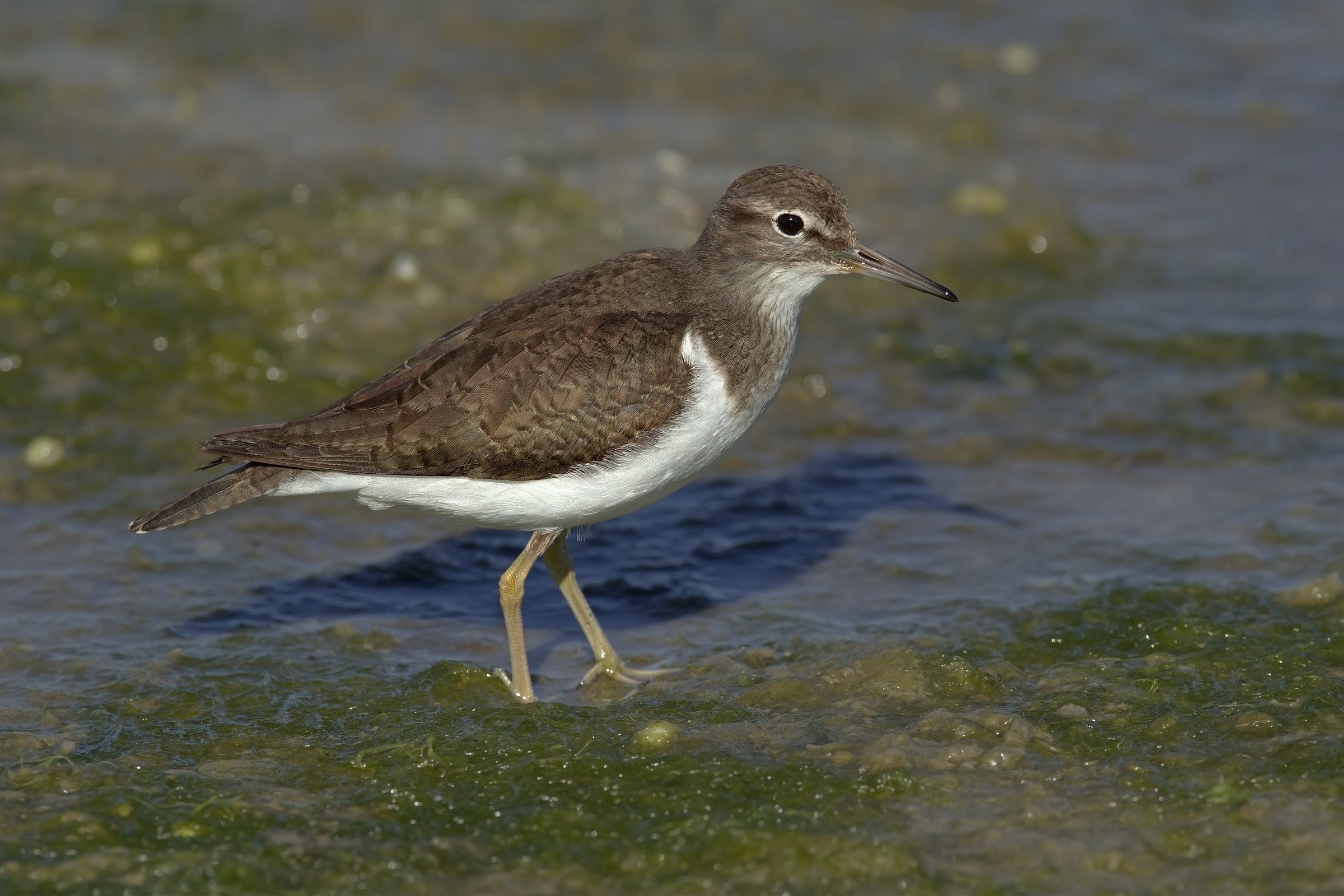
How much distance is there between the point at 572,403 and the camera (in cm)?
710

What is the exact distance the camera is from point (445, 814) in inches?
240

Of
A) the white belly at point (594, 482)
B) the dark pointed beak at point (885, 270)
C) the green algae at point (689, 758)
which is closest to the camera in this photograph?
the green algae at point (689, 758)

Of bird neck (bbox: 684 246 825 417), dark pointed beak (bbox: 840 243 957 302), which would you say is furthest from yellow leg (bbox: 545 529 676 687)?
dark pointed beak (bbox: 840 243 957 302)

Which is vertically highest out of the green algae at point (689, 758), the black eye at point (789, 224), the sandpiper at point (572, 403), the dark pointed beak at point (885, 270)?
the black eye at point (789, 224)

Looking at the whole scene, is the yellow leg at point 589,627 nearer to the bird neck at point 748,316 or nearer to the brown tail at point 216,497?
the bird neck at point 748,316

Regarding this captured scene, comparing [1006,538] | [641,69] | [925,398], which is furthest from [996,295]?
[641,69]

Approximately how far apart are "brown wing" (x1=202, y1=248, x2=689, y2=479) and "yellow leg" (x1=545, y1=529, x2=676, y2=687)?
3.25 feet

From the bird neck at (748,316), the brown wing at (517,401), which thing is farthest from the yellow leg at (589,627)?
the bird neck at (748,316)

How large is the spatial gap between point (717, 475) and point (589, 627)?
2245mm

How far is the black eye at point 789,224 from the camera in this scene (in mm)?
7703

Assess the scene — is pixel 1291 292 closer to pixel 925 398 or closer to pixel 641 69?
pixel 925 398

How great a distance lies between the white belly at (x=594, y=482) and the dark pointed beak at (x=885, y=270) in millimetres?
1084

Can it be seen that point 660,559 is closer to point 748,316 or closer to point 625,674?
point 625,674

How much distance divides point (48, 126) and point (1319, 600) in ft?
32.9
